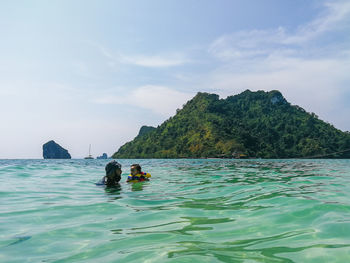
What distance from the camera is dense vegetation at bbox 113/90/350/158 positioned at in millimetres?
118163

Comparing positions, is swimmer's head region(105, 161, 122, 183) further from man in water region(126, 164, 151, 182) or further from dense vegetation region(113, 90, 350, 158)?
dense vegetation region(113, 90, 350, 158)

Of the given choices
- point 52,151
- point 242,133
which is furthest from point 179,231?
point 52,151

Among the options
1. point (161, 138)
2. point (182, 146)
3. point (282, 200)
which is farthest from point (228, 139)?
point (282, 200)

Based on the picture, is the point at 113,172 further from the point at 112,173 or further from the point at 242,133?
the point at 242,133

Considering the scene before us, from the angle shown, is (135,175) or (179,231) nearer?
(179,231)

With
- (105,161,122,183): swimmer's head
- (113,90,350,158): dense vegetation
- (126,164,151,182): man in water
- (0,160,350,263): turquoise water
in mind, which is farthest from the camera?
(113,90,350,158): dense vegetation

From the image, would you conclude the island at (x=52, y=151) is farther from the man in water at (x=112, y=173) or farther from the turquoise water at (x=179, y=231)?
the turquoise water at (x=179, y=231)

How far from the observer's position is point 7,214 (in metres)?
5.40

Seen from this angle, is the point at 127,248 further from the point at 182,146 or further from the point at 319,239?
the point at 182,146

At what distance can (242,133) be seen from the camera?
132250 mm

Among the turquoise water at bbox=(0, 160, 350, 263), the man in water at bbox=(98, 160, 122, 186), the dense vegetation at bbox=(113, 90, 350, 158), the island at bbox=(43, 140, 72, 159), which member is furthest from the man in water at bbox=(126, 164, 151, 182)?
the island at bbox=(43, 140, 72, 159)

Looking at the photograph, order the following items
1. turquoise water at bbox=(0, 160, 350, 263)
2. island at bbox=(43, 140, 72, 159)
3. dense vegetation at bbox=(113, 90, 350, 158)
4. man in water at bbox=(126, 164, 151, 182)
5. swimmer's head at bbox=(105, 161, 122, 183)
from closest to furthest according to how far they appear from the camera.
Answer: turquoise water at bbox=(0, 160, 350, 263), swimmer's head at bbox=(105, 161, 122, 183), man in water at bbox=(126, 164, 151, 182), dense vegetation at bbox=(113, 90, 350, 158), island at bbox=(43, 140, 72, 159)

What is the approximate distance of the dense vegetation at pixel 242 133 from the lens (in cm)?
11816

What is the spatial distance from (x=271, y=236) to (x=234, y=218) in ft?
3.76
